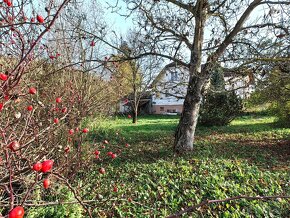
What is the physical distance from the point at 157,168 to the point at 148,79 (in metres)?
12.0

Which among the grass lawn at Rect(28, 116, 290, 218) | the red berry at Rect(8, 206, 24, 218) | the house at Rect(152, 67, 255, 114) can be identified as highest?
the house at Rect(152, 67, 255, 114)

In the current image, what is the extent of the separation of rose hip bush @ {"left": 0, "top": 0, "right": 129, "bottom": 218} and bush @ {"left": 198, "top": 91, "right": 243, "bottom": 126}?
563 cm

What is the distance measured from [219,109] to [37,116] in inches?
409

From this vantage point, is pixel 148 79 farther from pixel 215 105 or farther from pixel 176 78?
pixel 176 78

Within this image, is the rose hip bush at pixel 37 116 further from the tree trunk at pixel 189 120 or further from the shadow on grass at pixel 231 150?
the tree trunk at pixel 189 120

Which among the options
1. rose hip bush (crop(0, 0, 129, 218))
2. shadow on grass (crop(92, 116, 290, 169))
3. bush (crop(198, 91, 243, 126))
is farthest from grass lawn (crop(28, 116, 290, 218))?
bush (crop(198, 91, 243, 126))

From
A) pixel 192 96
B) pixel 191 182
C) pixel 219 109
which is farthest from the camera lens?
pixel 219 109

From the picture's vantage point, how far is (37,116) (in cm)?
322

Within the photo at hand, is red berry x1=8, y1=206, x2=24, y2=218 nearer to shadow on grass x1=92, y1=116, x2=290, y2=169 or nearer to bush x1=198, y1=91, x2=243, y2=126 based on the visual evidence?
shadow on grass x1=92, y1=116, x2=290, y2=169

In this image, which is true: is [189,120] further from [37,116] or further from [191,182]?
[37,116]

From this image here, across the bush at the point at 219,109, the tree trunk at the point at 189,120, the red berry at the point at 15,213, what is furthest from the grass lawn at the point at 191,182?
the bush at the point at 219,109

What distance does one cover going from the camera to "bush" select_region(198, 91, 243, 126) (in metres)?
11.9

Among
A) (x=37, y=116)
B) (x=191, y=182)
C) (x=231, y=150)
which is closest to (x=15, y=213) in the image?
(x=37, y=116)

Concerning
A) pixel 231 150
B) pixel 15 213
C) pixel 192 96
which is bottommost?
pixel 231 150
